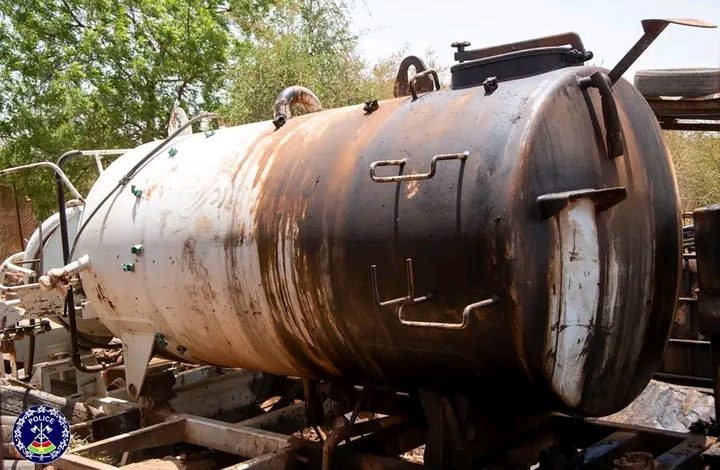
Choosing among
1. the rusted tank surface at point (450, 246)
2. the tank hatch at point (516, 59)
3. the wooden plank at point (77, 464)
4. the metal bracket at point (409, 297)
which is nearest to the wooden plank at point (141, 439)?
the wooden plank at point (77, 464)

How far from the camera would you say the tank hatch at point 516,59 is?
3.42 meters

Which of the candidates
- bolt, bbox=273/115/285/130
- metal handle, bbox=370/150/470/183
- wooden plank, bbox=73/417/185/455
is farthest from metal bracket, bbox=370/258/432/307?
wooden plank, bbox=73/417/185/455

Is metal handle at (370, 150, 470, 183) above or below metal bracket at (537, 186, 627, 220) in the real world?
above

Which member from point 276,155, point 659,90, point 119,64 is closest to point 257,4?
point 119,64

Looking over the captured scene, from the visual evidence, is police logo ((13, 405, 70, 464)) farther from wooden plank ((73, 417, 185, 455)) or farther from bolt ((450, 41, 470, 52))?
bolt ((450, 41, 470, 52))

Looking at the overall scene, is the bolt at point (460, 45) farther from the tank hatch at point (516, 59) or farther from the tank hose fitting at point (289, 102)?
the tank hose fitting at point (289, 102)

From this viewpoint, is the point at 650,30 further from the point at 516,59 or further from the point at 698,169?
the point at 698,169

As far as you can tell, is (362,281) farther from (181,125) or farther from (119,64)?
(119,64)

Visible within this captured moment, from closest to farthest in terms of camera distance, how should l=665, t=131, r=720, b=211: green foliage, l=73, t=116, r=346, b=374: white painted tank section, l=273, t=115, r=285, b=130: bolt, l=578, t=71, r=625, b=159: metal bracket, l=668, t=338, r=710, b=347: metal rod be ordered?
l=578, t=71, r=625, b=159: metal bracket
l=73, t=116, r=346, b=374: white painted tank section
l=273, t=115, r=285, b=130: bolt
l=668, t=338, r=710, b=347: metal rod
l=665, t=131, r=720, b=211: green foliage

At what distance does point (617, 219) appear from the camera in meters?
3.29

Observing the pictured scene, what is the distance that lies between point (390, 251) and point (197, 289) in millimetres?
1376

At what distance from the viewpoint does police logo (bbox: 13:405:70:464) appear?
11.3 feet

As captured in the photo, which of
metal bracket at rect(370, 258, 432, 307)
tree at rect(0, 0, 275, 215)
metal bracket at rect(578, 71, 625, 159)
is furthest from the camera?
tree at rect(0, 0, 275, 215)

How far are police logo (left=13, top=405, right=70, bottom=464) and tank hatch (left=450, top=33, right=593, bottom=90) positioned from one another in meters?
2.33
